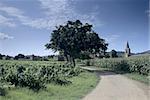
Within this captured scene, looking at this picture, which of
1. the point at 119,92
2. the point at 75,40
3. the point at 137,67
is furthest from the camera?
the point at 75,40

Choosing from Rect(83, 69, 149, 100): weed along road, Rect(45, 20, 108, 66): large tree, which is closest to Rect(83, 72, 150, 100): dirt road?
Rect(83, 69, 149, 100): weed along road

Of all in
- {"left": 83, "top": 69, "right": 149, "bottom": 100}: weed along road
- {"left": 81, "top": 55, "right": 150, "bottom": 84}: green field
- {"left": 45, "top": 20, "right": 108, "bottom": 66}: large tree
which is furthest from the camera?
{"left": 45, "top": 20, "right": 108, "bottom": 66}: large tree

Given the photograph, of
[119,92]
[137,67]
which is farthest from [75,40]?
[119,92]

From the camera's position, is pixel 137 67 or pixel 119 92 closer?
pixel 119 92

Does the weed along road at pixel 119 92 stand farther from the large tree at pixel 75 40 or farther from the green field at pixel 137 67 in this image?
the large tree at pixel 75 40

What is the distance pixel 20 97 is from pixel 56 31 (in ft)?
164

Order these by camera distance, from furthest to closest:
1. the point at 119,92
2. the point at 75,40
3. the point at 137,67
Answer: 1. the point at 75,40
2. the point at 137,67
3. the point at 119,92

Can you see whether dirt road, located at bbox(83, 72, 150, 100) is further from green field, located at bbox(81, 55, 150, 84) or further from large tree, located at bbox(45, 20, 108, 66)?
large tree, located at bbox(45, 20, 108, 66)

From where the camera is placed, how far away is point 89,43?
64125 millimetres

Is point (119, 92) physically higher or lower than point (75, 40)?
lower

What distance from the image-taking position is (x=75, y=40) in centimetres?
6303

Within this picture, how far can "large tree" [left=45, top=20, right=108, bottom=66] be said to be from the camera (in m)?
63.5

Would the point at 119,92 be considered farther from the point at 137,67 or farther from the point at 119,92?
the point at 137,67

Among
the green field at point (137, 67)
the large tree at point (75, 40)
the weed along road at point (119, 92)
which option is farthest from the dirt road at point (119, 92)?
the large tree at point (75, 40)
